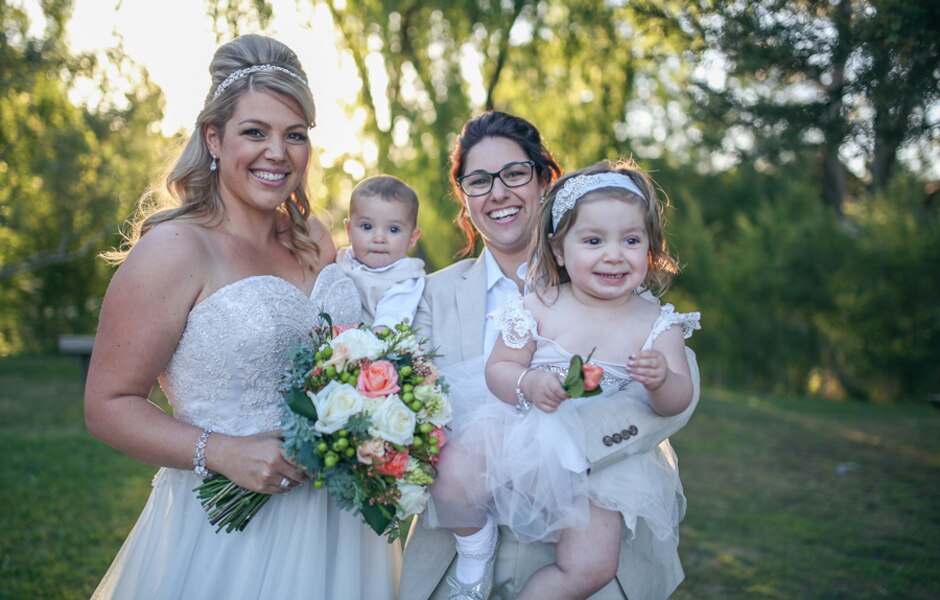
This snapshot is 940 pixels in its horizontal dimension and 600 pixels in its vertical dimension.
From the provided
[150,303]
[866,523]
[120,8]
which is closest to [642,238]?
[150,303]

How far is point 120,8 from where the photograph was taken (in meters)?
5.03

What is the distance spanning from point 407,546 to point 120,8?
409 cm

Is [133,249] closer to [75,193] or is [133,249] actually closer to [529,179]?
[529,179]

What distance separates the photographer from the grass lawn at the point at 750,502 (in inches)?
206

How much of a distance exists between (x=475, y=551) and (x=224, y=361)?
1.17 metres

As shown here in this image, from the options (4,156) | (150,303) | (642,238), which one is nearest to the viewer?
(150,303)

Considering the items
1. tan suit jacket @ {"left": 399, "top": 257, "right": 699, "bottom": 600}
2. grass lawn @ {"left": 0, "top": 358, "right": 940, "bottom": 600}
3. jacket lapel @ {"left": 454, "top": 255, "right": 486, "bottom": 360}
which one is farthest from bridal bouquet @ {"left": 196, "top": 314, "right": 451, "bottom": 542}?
grass lawn @ {"left": 0, "top": 358, "right": 940, "bottom": 600}

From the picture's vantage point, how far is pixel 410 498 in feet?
8.43

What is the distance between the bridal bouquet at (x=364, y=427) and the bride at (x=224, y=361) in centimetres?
A: 17

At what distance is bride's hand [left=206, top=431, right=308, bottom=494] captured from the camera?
2637 millimetres

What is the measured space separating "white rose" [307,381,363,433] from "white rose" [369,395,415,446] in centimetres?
8

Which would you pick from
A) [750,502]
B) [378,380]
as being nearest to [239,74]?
[378,380]

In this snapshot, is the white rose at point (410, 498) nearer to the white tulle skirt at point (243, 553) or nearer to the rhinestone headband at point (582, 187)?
the white tulle skirt at point (243, 553)

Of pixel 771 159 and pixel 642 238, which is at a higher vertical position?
pixel 771 159
